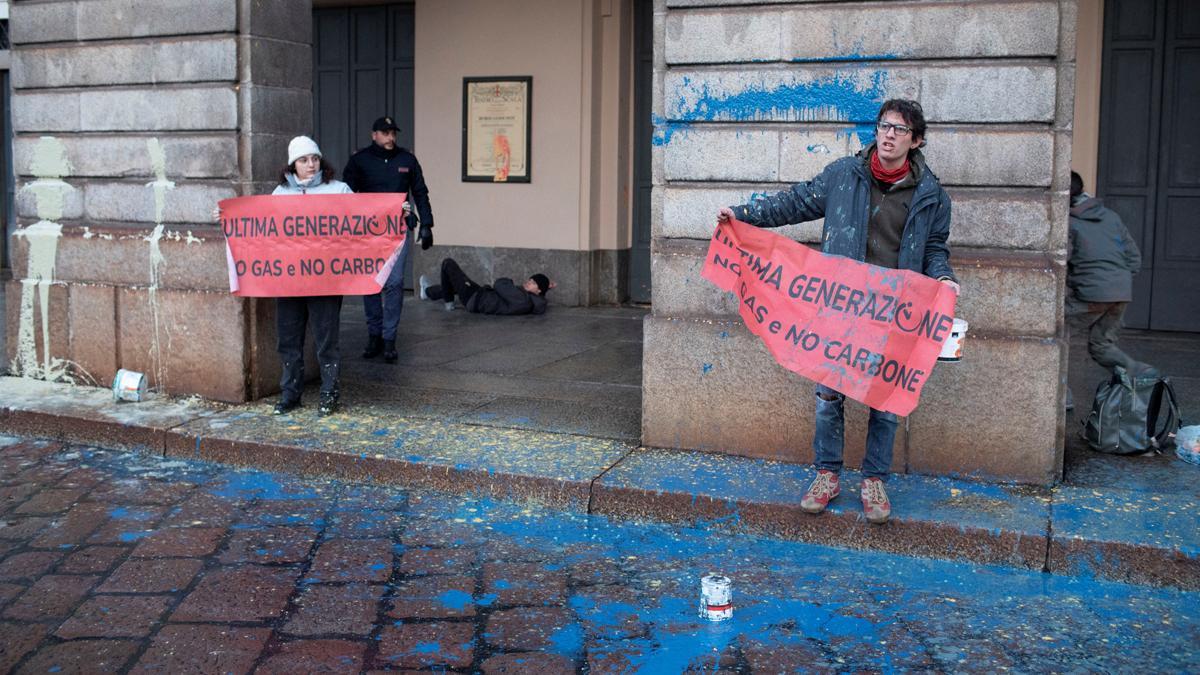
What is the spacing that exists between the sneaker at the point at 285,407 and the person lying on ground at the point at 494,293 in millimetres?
4674

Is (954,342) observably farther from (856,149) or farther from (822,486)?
(856,149)

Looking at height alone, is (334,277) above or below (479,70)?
below

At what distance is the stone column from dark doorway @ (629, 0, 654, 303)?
5.29 metres

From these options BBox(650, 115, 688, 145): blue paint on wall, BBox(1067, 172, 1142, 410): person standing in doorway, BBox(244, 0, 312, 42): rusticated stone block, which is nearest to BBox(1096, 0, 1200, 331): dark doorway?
BBox(1067, 172, 1142, 410): person standing in doorway

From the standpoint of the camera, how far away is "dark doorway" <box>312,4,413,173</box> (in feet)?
47.6

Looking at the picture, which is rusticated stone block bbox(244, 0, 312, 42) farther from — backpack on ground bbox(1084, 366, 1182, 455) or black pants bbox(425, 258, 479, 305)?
backpack on ground bbox(1084, 366, 1182, 455)

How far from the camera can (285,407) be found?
8.13 metres

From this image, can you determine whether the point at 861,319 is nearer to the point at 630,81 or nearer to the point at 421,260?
the point at 630,81

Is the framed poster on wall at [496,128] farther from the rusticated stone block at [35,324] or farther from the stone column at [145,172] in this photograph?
the rusticated stone block at [35,324]

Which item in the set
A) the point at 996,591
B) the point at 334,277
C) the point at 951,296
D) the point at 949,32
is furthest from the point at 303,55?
the point at 996,591

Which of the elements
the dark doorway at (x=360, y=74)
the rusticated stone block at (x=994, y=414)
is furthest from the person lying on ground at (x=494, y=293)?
the rusticated stone block at (x=994, y=414)

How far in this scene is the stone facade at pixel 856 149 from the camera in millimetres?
6312

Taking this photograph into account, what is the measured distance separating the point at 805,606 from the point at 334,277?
4.02 metres

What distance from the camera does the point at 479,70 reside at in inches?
539
